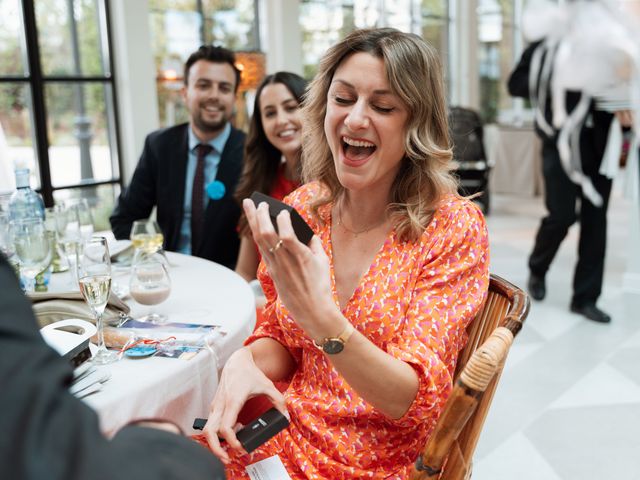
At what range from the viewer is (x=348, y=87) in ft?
4.32

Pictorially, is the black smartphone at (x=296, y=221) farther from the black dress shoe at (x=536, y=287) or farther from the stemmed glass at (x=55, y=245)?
the black dress shoe at (x=536, y=287)

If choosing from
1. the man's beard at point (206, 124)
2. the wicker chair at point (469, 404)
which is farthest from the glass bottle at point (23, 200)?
the wicker chair at point (469, 404)

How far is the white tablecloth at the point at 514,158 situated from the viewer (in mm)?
8312

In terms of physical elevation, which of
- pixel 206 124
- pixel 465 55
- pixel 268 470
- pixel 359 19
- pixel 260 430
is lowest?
pixel 268 470

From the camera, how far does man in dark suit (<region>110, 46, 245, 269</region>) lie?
9.42 ft

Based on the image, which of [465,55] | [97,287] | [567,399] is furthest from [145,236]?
[465,55]

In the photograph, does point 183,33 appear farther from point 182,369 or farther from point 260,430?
point 260,430

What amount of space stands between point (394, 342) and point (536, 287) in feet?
10.1

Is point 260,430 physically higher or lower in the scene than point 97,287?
lower

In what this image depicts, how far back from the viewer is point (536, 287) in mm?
4020

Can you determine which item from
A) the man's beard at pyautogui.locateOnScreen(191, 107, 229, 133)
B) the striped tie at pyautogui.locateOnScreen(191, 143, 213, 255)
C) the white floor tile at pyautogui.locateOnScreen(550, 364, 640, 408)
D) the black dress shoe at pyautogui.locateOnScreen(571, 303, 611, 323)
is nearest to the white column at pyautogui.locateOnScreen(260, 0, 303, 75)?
the man's beard at pyautogui.locateOnScreen(191, 107, 229, 133)

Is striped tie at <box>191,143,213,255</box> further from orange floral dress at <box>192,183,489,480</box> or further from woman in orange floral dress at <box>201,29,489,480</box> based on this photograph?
orange floral dress at <box>192,183,489,480</box>

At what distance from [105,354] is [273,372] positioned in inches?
13.9

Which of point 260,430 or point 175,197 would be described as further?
point 175,197
